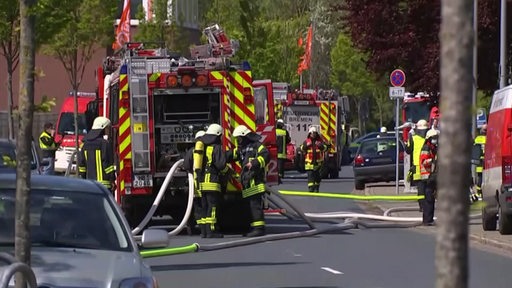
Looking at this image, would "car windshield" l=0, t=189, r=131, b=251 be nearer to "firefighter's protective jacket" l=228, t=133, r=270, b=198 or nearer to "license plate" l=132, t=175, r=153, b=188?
"firefighter's protective jacket" l=228, t=133, r=270, b=198

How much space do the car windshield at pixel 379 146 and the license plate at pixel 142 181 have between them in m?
16.4

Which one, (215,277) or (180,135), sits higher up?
(180,135)

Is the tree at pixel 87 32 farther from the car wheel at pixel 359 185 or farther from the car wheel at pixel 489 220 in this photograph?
the car wheel at pixel 489 220

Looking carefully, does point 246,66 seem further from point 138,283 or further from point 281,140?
point 281,140

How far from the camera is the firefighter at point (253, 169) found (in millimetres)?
18734

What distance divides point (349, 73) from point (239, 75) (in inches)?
1935

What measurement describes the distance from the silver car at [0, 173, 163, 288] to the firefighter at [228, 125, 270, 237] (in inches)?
375

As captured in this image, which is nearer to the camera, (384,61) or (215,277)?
(215,277)

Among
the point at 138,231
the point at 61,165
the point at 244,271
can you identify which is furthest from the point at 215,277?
the point at 61,165

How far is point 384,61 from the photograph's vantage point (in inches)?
1282

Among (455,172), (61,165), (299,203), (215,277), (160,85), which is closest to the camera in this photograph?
(455,172)

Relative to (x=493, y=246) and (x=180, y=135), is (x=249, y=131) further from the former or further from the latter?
(x=493, y=246)

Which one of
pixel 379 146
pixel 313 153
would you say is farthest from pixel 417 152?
pixel 379 146

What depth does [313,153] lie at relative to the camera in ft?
94.7
